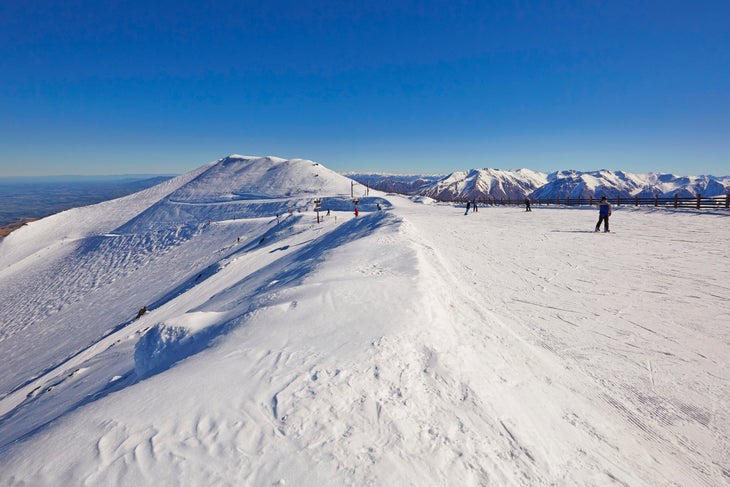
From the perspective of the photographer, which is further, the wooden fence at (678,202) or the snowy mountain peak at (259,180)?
the snowy mountain peak at (259,180)

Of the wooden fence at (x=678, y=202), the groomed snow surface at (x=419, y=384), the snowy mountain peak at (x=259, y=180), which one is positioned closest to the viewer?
the groomed snow surface at (x=419, y=384)

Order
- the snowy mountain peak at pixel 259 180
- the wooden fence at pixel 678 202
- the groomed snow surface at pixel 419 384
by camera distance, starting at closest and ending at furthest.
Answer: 1. the groomed snow surface at pixel 419 384
2. the wooden fence at pixel 678 202
3. the snowy mountain peak at pixel 259 180

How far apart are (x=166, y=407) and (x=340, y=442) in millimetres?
2499

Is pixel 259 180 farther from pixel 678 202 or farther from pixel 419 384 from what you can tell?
pixel 419 384

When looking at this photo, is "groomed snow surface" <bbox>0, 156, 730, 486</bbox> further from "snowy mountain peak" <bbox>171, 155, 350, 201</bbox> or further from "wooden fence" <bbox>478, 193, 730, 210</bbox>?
"snowy mountain peak" <bbox>171, 155, 350, 201</bbox>

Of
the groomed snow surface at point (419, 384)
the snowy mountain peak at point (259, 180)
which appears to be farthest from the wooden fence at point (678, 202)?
the snowy mountain peak at point (259, 180)

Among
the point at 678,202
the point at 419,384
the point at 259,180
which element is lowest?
the point at 419,384

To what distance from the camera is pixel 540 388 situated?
5191 mm

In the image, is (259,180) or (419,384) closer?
(419,384)

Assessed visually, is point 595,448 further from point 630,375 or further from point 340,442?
point 340,442

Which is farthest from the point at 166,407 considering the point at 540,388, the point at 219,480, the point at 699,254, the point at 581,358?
the point at 699,254

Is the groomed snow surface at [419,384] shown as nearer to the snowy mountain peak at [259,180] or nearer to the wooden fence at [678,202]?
the wooden fence at [678,202]

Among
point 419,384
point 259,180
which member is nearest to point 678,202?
point 419,384

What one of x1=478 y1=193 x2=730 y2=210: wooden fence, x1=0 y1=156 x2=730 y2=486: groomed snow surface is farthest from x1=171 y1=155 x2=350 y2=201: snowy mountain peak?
x1=0 y1=156 x2=730 y2=486: groomed snow surface
